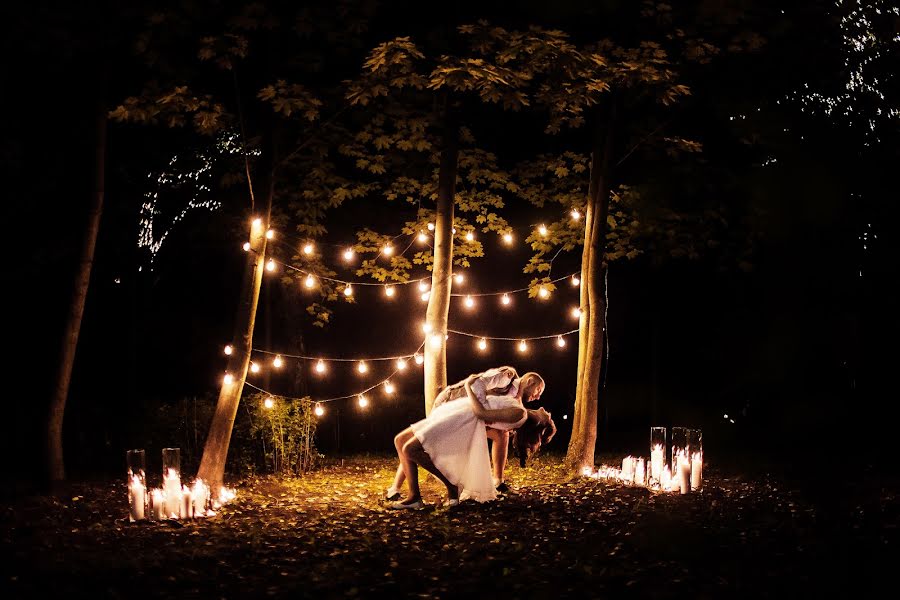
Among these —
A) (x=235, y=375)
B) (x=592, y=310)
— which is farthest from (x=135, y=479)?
(x=592, y=310)

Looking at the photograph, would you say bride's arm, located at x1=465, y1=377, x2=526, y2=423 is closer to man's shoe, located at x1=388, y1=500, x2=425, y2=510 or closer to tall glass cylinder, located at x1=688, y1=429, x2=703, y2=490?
man's shoe, located at x1=388, y1=500, x2=425, y2=510

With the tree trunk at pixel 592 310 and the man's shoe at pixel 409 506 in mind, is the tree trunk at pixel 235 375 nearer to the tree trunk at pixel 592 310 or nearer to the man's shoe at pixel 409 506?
the man's shoe at pixel 409 506

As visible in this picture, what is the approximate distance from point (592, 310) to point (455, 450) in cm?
442

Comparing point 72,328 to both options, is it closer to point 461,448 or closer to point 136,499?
point 136,499

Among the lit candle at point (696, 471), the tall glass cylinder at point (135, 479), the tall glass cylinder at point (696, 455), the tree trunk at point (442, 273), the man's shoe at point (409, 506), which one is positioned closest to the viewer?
the tall glass cylinder at point (135, 479)

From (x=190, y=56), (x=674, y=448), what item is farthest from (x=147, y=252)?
(x=674, y=448)

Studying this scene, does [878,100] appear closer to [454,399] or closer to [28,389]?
[454,399]

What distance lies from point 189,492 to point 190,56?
19.2 feet

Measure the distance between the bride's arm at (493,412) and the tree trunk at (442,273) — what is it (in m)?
2.47

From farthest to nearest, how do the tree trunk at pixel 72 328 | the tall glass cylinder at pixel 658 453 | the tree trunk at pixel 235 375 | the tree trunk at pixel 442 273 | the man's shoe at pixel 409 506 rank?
1. the tree trunk at pixel 442 273
2. the tree trunk at pixel 72 328
3. the tall glass cylinder at pixel 658 453
4. the tree trunk at pixel 235 375
5. the man's shoe at pixel 409 506

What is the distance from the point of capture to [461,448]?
9.54 metres

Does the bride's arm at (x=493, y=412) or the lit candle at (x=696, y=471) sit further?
the lit candle at (x=696, y=471)

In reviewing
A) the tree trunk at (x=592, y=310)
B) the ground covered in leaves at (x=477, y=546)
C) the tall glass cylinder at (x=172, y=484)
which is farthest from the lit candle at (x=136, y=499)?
the tree trunk at (x=592, y=310)

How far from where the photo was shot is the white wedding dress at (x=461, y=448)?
9477 mm
